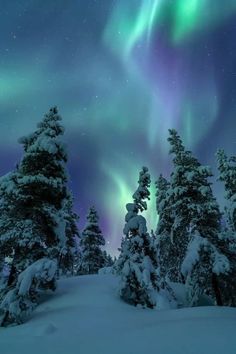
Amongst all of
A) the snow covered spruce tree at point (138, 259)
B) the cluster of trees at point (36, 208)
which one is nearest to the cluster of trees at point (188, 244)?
the snow covered spruce tree at point (138, 259)

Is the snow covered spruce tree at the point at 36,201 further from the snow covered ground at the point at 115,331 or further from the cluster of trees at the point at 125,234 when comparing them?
the snow covered ground at the point at 115,331

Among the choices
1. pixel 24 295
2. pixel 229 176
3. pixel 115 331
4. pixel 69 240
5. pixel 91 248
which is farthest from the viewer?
pixel 91 248

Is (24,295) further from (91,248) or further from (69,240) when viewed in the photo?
(91,248)

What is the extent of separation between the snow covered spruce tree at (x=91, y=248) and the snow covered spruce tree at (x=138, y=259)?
22.3 meters

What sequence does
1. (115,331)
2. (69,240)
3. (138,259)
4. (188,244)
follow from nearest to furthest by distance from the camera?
(115,331)
(138,259)
(188,244)
(69,240)

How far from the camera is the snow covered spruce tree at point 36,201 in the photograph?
15320 mm

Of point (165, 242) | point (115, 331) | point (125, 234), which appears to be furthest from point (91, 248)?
point (115, 331)

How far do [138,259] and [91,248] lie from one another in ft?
76.7

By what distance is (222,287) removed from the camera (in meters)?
20.6

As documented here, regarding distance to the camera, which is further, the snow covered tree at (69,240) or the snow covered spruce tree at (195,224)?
the snow covered tree at (69,240)

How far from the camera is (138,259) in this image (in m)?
17.9

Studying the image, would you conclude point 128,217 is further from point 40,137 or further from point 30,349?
point 30,349

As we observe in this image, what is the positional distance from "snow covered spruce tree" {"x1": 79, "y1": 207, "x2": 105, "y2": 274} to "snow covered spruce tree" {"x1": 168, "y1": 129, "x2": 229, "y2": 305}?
56.8 ft

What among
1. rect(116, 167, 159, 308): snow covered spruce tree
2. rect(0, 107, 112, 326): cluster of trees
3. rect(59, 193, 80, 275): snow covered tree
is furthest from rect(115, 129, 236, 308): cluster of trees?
rect(59, 193, 80, 275): snow covered tree
